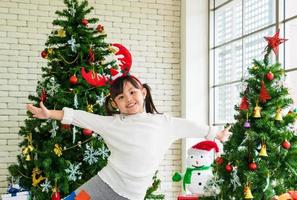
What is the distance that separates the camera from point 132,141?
290cm

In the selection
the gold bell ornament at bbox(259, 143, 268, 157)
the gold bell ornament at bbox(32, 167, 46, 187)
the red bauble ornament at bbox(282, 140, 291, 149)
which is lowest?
the gold bell ornament at bbox(32, 167, 46, 187)

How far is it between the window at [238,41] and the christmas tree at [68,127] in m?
1.63

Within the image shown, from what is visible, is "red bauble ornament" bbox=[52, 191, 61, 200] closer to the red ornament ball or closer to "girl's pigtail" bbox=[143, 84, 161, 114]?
the red ornament ball

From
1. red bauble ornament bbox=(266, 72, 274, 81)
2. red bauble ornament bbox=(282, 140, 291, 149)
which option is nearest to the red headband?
red bauble ornament bbox=(266, 72, 274, 81)

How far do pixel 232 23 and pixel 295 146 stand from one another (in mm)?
2700

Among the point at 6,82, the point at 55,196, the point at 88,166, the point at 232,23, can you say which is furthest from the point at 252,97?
the point at 6,82

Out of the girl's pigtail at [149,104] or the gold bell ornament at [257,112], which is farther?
the gold bell ornament at [257,112]

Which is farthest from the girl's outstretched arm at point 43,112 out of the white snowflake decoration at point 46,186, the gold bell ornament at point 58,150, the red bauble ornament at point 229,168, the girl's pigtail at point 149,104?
the red bauble ornament at point 229,168

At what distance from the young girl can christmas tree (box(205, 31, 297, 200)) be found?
99 centimetres

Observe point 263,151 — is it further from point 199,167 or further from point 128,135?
point 128,135

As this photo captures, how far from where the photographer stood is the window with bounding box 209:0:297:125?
5.22 m

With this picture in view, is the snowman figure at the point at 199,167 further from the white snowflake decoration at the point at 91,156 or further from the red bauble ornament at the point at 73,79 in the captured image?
the red bauble ornament at the point at 73,79

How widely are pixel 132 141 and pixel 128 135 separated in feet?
0.14

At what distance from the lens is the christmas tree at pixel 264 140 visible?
3930 mm
